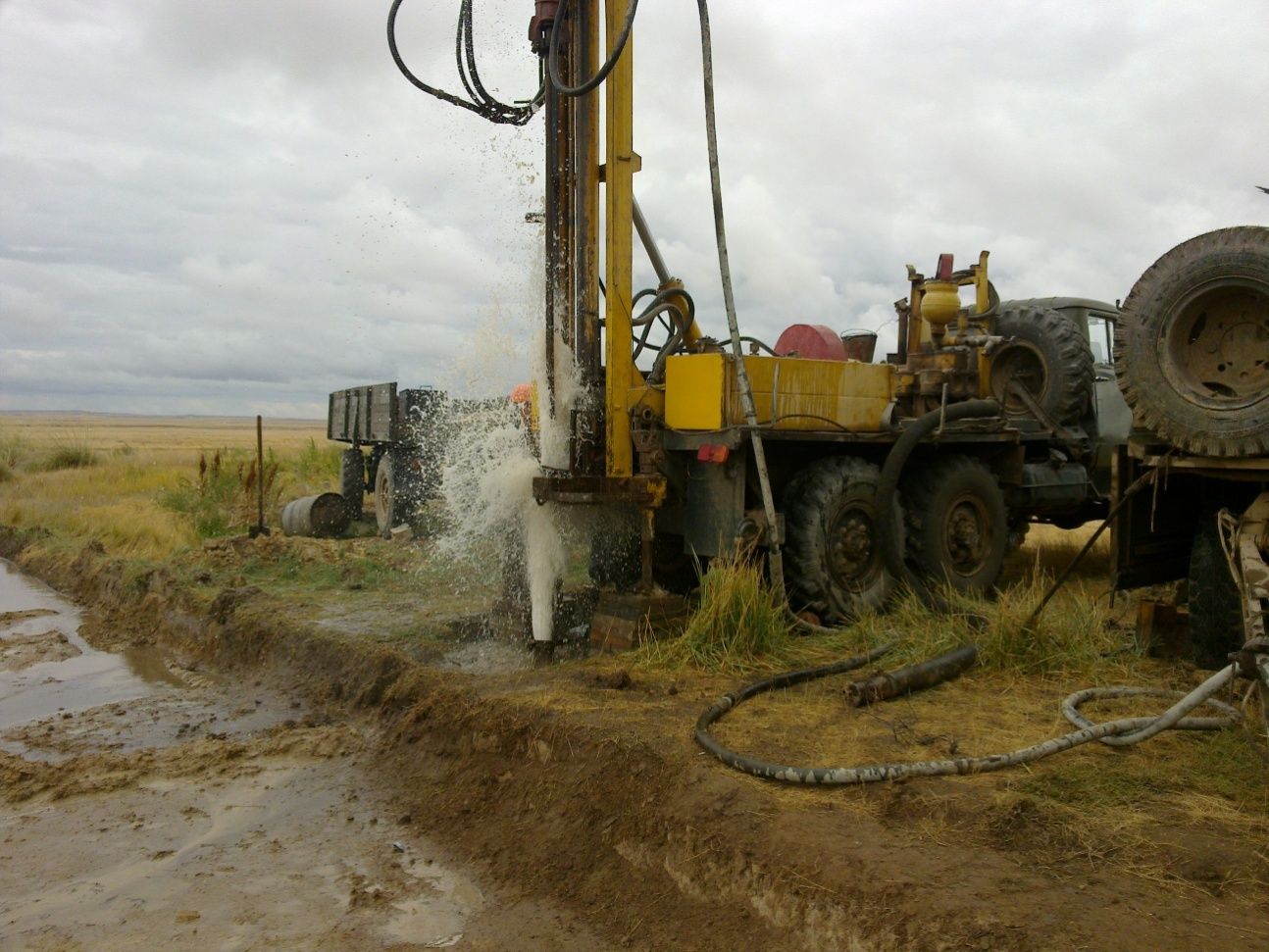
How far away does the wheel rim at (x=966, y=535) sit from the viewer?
7727 millimetres

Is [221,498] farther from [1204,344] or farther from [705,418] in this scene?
[1204,344]

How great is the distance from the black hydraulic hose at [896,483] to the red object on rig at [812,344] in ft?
3.12

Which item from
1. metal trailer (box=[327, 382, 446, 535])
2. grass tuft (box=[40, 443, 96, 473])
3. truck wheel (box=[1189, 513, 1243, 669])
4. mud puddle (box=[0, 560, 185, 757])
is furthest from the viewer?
grass tuft (box=[40, 443, 96, 473])

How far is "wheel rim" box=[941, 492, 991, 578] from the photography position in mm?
7727

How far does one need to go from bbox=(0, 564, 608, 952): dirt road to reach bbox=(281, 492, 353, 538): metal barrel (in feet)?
21.7

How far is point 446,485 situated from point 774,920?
4.16 meters

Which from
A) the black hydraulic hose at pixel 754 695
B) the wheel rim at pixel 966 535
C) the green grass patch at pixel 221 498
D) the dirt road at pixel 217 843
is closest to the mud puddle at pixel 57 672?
the dirt road at pixel 217 843

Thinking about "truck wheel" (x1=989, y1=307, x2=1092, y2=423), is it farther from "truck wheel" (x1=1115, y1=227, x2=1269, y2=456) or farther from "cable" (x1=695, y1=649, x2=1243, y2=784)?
"cable" (x1=695, y1=649, x2=1243, y2=784)

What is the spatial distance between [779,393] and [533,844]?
350cm

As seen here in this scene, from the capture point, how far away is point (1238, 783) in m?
3.81

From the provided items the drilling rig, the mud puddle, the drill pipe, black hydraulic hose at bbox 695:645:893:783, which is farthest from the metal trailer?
the drill pipe

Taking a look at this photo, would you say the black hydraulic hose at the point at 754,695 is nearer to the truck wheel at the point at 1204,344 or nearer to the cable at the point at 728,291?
the cable at the point at 728,291

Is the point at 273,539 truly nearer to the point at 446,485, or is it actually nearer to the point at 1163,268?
the point at 446,485

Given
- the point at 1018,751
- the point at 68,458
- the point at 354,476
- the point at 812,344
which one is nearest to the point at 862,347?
the point at 812,344
